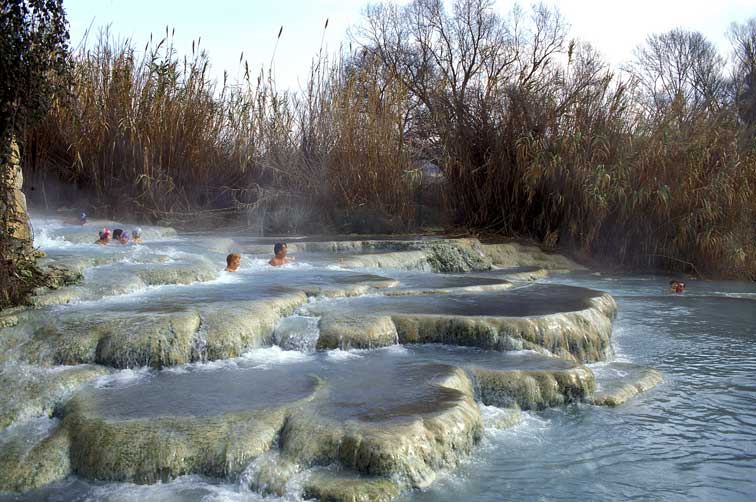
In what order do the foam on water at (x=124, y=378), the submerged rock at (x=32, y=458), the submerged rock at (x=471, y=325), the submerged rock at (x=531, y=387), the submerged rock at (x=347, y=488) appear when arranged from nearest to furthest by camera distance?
the submerged rock at (x=347, y=488), the submerged rock at (x=32, y=458), the foam on water at (x=124, y=378), the submerged rock at (x=531, y=387), the submerged rock at (x=471, y=325)

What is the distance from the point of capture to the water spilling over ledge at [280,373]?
313 cm

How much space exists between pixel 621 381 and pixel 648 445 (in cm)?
100

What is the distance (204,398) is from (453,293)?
289 cm

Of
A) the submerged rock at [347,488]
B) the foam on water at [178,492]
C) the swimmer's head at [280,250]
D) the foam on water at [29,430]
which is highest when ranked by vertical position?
the swimmer's head at [280,250]

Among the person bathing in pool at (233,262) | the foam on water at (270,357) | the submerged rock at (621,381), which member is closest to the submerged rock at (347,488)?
the foam on water at (270,357)

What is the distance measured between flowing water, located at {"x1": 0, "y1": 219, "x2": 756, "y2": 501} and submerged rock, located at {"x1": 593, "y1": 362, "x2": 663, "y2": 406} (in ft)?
0.21

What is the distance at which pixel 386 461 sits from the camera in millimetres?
3082

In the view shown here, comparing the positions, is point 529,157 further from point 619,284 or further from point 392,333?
point 392,333

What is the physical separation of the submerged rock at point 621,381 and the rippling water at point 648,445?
7 centimetres

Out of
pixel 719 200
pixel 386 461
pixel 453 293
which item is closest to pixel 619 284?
pixel 719 200

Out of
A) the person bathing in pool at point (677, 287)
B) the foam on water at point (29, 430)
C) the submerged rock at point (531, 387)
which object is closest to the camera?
the foam on water at point (29, 430)

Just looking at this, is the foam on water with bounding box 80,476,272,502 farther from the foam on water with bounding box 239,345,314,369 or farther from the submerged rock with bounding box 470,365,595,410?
the submerged rock with bounding box 470,365,595,410

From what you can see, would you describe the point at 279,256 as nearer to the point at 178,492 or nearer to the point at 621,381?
the point at 621,381

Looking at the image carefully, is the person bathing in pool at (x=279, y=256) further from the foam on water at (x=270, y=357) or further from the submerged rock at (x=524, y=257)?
the submerged rock at (x=524, y=257)
